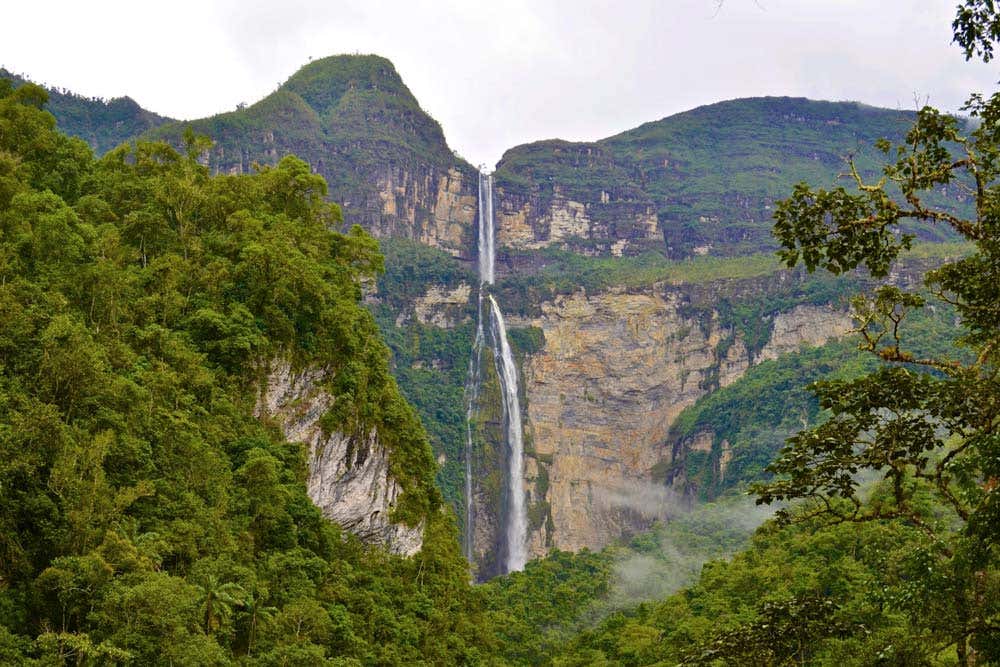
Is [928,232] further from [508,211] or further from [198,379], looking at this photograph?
[198,379]

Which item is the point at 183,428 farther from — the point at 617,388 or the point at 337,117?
the point at 337,117

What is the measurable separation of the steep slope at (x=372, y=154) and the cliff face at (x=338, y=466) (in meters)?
63.4

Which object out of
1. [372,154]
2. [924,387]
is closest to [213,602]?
[924,387]

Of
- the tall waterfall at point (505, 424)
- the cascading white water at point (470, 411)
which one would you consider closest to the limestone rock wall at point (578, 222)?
the tall waterfall at point (505, 424)

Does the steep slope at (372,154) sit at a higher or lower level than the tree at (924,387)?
higher

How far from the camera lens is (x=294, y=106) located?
98.2 metres

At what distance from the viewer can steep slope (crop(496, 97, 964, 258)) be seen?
102875 mm

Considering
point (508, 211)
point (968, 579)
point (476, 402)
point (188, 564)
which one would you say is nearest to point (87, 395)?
point (188, 564)

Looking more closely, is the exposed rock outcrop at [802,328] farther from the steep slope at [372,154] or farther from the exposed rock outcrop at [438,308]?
the steep slope at [372,154]

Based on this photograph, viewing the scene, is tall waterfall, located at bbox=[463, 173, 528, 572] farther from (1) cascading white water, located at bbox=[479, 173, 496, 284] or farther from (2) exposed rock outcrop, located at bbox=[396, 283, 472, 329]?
(2) exposed rock outcrop, located at bbox=[396, 283, 472, 329]

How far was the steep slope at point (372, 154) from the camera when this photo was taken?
300ft

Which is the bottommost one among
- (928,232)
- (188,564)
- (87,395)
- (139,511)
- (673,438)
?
(673,438)

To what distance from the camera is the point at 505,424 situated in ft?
266

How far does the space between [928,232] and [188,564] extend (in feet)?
356
